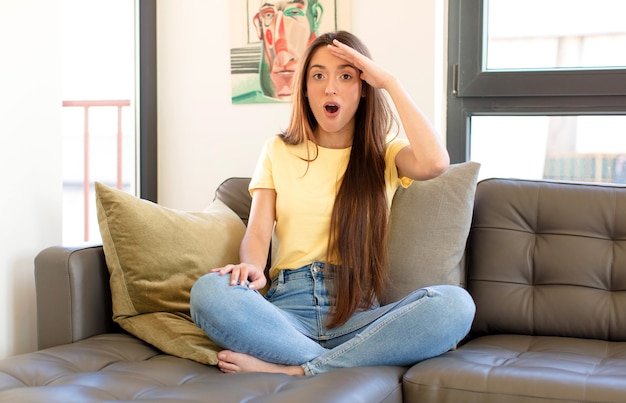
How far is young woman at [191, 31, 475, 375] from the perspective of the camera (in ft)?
6.10

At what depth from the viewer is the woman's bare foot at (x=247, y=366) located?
1.86 meters

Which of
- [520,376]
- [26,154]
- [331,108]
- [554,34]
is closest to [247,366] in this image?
[520,376]

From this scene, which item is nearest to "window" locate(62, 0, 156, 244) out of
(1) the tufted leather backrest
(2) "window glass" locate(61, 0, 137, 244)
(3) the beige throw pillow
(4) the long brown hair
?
(2) "window glass" locate(61, 0, 137, 244)

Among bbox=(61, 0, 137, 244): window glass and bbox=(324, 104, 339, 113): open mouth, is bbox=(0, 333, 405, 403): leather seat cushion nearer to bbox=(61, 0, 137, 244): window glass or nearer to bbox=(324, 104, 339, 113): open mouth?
bbox=(324, 104, 339, 113): open mouth

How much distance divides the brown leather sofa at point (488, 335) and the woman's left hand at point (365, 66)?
544 millimetres

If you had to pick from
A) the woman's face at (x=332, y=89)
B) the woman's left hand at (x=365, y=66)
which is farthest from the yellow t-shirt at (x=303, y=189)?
the woman's left hand at (x=365, y=66)

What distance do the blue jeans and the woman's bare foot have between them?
1 centimetres

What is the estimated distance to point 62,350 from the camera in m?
1.92

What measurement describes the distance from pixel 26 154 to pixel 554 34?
1.88m

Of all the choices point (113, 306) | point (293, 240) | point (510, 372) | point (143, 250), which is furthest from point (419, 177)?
point (113, 306)

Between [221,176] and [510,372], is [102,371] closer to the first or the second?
[510,372]

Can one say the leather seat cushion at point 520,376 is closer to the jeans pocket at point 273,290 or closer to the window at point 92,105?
the jeans pocket at point 273,290

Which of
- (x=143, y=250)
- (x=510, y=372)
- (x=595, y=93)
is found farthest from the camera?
(x=595, y=93)

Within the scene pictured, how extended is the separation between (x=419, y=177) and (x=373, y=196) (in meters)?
0.13
